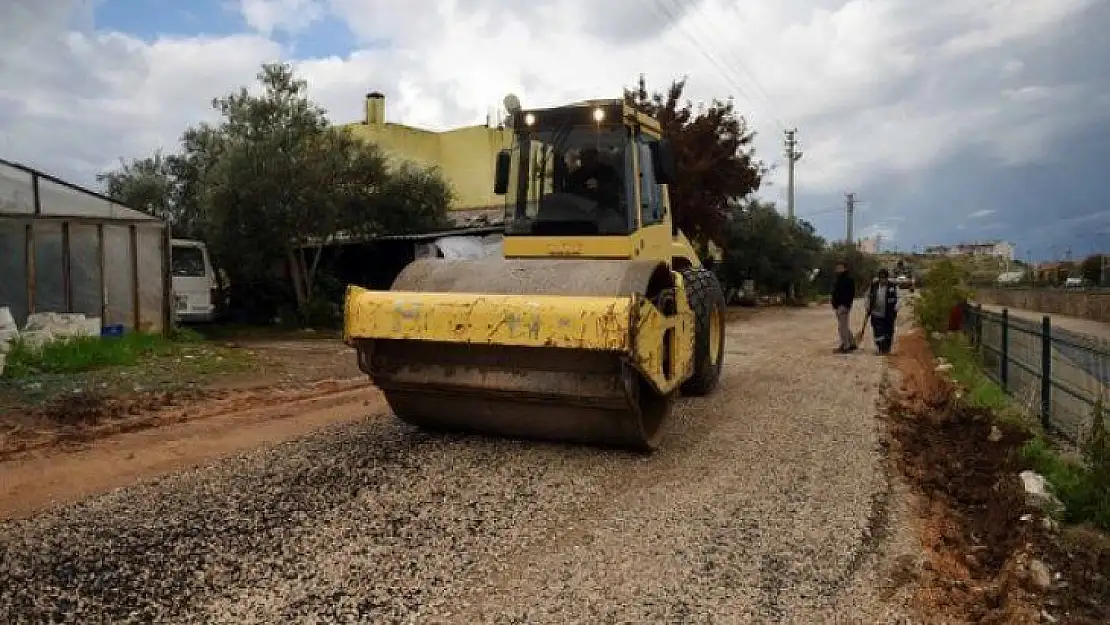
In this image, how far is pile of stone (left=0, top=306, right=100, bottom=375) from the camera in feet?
33.8

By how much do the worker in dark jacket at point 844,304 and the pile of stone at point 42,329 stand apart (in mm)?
12402

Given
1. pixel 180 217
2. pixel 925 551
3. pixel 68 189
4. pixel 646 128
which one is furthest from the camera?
pixel 180 217

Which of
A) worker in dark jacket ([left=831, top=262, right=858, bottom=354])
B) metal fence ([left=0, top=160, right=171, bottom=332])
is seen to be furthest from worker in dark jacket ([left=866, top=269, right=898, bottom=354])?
metal fence ([left=0, top=160, right=171, bottom=332])

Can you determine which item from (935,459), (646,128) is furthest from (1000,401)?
(646,128)

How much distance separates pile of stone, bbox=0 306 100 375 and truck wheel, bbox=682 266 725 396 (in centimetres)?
820

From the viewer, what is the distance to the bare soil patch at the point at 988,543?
3736 mm

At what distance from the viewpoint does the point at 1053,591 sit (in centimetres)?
389

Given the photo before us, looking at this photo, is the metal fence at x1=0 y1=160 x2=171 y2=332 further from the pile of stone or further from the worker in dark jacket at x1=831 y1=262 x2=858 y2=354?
the worker in dark jacket at x1=831 y1=262 x2=858 y2=354

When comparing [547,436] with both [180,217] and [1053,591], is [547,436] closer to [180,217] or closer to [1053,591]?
[1053,591]

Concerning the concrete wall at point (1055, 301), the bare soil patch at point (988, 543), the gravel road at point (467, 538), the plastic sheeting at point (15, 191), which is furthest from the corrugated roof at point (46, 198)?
the concrete wall at point (1055, 301)

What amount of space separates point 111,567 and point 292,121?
1667 centimetres

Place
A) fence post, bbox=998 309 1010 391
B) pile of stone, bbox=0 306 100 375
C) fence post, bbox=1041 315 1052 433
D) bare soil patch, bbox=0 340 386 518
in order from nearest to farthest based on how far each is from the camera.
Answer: bare soil patch, bbox=0 340 386 518 < fence post, bbox=1041 315 1052 433 < fence post, bbox=998 309 1010 391 < pile of stone, bbox=0 306 100 375

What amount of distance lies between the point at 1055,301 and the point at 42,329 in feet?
103

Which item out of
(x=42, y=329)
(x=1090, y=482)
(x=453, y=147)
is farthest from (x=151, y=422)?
(x=453, y=147)
